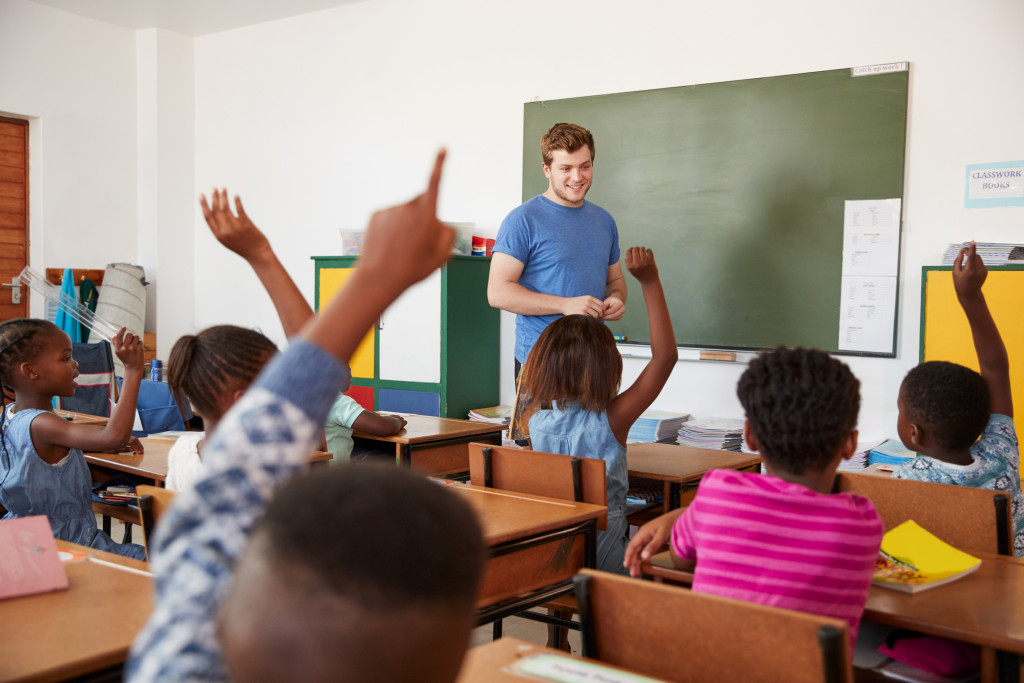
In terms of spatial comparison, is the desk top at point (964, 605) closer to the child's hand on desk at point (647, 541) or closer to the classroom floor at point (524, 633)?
the child's hand on desk at point (647, 541)

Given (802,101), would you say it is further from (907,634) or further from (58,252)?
(58,252)

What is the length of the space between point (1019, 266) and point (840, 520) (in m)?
2.46

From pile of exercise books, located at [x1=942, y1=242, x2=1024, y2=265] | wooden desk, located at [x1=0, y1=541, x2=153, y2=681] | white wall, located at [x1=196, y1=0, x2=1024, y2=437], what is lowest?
wooden desk, located at [x1=0, y1=541, x2=153, y2=681]

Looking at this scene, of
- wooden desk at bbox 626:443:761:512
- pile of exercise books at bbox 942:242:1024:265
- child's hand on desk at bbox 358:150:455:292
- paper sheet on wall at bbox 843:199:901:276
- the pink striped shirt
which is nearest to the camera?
child's hand on desk at bbox 358:150:455:292

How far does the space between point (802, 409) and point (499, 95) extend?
3.98 meters

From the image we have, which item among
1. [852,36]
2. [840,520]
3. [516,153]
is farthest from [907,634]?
[516,153]

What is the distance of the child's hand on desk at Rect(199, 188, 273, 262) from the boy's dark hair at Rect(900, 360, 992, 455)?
1.62 m

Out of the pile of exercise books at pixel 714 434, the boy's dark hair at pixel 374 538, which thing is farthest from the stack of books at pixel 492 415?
the boy's dark hair at pixel 374 538

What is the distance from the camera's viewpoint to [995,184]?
11.8ft

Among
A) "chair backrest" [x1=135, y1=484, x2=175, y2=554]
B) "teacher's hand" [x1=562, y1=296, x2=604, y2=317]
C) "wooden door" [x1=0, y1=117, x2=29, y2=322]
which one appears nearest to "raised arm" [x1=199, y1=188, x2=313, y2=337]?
"chair backrest" [x1=135, y1=484, x2=175, y2=554]

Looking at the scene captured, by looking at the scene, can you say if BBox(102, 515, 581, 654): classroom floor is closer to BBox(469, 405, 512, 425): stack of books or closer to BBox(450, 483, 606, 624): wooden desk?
BBox(450, 483, 606, 624): wooden desk

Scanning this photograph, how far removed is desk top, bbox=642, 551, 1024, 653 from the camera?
52.7 inches

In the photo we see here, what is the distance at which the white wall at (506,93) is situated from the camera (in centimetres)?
371

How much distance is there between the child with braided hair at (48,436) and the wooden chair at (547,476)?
0.95 m
